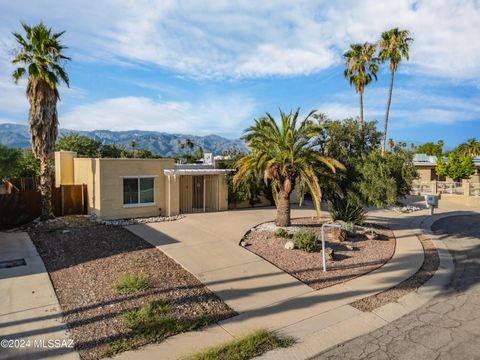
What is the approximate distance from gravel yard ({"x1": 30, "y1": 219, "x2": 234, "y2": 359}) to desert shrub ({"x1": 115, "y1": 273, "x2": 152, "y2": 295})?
0.39ft

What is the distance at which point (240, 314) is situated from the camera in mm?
7477

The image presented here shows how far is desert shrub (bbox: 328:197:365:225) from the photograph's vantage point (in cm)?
1510

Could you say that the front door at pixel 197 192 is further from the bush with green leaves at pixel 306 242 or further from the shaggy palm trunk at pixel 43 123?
the bush with green leaves at pixel 306 242

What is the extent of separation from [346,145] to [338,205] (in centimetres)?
281

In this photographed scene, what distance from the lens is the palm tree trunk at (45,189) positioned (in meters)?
14.5

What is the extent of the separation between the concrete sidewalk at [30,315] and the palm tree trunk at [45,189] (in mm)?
4744

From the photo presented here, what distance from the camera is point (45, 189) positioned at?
48.2 feet

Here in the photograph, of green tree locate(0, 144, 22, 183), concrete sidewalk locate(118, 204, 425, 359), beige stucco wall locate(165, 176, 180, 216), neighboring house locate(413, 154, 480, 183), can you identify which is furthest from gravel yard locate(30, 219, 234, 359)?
neighboring house locate(413, 154, 480, 183)

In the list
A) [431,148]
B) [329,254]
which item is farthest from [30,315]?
[431,148]

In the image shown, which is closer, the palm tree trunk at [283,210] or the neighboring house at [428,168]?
the palm tree trunk at [283,210]

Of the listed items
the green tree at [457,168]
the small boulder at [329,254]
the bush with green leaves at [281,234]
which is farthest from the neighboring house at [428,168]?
the small boulder at [329,254]

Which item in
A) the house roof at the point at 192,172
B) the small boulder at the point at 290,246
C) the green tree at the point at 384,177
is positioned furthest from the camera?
the house roof at the point at 192,172

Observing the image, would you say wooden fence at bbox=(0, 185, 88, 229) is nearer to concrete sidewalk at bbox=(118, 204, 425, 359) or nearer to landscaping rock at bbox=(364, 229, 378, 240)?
concrete sidewalk at bbox=(118, 204, 425, 359)

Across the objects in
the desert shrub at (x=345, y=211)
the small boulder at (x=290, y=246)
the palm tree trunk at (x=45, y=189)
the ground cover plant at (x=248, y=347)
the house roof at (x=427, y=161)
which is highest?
the house roof at (x=427, y=161)
